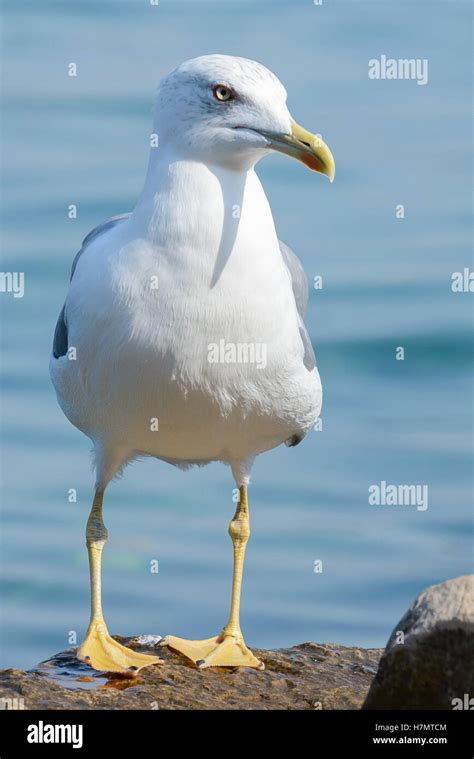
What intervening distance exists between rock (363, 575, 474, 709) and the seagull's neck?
6.84ft

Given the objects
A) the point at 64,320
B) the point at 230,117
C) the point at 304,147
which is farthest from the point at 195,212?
the point at 64,320

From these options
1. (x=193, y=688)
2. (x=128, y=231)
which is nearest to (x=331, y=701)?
(x=193, y=688)

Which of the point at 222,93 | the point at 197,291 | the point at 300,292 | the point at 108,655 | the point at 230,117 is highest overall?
the point at 222,93

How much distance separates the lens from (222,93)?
26.0 ft

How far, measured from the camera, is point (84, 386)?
27.7 feet

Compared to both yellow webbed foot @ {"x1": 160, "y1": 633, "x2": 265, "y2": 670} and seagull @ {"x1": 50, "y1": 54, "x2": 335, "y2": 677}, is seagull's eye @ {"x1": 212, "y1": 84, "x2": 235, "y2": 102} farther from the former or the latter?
yellow webbed foot @ {"x1": 160, "y1": 633, "x2": 265, "y2": 670}

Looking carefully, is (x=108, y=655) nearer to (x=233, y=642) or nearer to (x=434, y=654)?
(x=233, y=642)

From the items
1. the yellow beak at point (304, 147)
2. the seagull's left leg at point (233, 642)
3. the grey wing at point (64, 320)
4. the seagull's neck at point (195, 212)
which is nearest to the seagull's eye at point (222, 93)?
the yellow beak at point (304, 147)

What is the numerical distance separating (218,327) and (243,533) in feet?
5.85

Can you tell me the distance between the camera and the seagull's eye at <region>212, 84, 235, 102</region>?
26.0 ft

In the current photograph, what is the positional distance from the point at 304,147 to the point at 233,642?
2.82 metres

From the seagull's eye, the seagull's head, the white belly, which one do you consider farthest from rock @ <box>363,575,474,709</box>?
the seagull's eye

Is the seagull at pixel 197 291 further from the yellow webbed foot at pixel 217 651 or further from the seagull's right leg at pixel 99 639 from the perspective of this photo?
the yellow webbed foot at pixel 217 651
